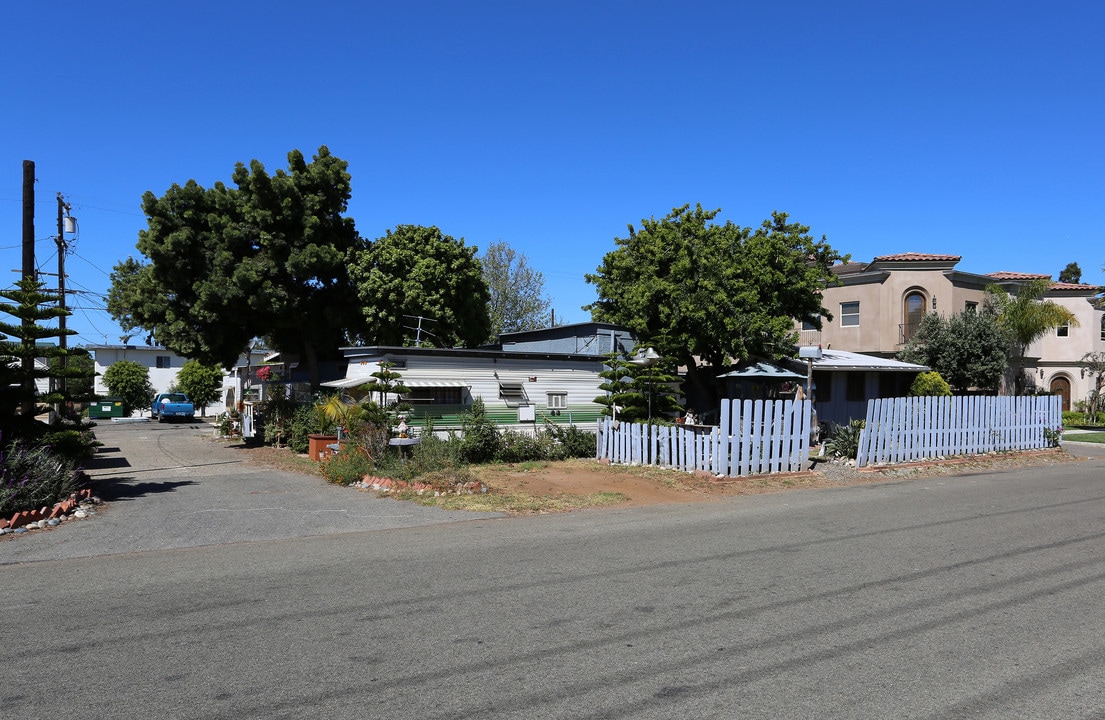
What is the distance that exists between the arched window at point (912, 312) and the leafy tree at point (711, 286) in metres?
11.8

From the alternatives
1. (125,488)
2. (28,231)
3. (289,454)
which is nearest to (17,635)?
(125,488)

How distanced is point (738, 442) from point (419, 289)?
14624mm

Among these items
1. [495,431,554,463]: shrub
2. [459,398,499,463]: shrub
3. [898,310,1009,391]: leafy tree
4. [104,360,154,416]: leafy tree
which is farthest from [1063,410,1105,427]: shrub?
[104,360,154,416]: leafy tree

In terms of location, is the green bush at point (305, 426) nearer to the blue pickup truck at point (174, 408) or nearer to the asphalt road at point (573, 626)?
the asphalt road at point (573, 626)

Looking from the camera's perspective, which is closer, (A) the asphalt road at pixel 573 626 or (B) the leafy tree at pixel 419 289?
(A) the asphalt road at pixel 573 626

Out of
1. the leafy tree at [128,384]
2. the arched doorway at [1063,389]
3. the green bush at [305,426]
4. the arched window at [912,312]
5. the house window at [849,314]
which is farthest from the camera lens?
the leafy tree at [128,384]

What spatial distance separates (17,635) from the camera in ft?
18.3

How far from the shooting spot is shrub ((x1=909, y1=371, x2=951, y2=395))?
87.4 feet

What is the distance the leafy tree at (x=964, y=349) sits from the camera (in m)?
30.8

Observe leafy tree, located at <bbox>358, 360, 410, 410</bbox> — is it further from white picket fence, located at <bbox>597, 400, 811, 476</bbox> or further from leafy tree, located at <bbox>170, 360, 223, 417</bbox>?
leafy tree, located at <bbox>170, 360, 223, 417</bbox>

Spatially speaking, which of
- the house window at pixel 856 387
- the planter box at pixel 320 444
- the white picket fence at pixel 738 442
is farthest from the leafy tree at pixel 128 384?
the white picket fence at pixel 738 442

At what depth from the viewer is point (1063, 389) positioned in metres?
38.8

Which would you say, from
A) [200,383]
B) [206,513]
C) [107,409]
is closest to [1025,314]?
[206,513]

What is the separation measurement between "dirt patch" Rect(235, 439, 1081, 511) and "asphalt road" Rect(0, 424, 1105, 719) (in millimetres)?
3578
